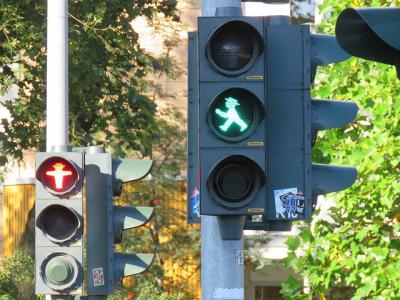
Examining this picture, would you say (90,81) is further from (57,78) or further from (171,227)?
(57,78)

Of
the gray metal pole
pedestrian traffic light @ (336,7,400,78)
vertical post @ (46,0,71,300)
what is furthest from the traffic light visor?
vertical post @ (46,0,71,300)

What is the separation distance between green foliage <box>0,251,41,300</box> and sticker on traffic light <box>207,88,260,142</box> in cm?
1441

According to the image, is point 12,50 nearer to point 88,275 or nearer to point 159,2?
point 159,2

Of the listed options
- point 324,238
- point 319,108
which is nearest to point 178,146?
point 324,238

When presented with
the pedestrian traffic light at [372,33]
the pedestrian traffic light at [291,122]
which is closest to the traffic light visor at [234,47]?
the pedestrian traffic light at [291,122]

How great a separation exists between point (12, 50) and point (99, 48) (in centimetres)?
211

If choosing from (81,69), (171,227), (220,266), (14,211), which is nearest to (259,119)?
(220,266)

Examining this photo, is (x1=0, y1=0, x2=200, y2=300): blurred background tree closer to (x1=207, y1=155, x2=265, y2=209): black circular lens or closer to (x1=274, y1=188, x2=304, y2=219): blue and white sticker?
(x1=274, y1=188, x2=304, y2=219): blue and white sticker

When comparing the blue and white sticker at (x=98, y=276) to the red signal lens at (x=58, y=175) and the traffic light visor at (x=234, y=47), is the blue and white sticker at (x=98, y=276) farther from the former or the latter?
the traffic light visor at (x=234, y=47)

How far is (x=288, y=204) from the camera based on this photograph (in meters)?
6.61

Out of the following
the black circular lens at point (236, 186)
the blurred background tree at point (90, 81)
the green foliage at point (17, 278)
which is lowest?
the green foliage at point (17, 278)

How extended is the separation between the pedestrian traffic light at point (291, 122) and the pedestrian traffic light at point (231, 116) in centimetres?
29

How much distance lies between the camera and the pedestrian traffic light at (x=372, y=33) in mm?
3742

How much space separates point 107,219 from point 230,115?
2417 millimetres
